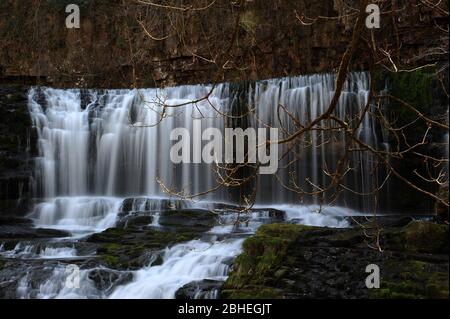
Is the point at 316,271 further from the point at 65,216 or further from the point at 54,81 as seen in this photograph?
the point at 54,81

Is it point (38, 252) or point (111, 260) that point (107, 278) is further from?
point (38, 252)

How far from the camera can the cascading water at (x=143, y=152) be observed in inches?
529

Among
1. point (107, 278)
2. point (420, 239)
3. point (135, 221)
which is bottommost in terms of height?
point (107, 278)

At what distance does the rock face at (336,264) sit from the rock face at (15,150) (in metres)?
7.69

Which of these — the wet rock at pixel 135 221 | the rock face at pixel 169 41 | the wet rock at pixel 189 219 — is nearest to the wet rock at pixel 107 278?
the wet rock at pixel 189 219

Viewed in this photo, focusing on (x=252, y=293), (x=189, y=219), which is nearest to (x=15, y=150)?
(x=189, y=219)

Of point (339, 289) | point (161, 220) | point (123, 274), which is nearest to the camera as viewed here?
point (339, 289)

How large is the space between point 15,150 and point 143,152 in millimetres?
3274

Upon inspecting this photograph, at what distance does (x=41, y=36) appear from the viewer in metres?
19.5

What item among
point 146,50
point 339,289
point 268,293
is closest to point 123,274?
point 268,293

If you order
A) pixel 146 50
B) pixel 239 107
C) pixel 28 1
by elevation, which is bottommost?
pixel 239 107

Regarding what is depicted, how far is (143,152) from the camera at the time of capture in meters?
15.1

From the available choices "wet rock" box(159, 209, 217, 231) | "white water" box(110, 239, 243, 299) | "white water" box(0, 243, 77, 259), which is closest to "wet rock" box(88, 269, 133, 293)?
A: "white water" box(110, 239, 243, 299)

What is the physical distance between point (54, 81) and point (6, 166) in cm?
546
